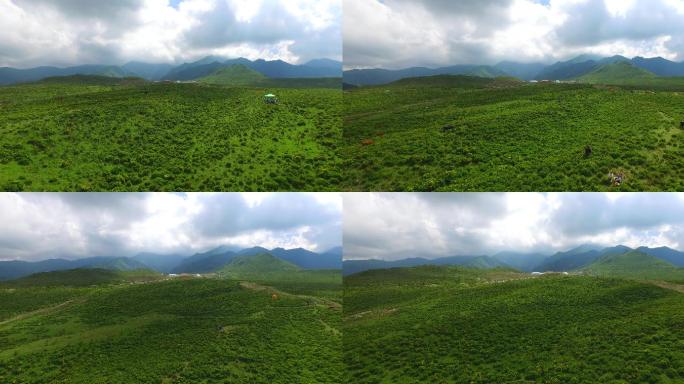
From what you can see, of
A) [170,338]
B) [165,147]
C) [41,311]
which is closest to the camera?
[170,338]

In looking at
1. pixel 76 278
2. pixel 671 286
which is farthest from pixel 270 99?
pixel 76 278

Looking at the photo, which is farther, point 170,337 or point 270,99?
point 270,99

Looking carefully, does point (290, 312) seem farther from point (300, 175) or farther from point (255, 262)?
point (255, 262)

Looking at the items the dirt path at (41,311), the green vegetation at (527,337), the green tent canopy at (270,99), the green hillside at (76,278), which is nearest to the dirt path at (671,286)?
the green vegetation at (527,337)

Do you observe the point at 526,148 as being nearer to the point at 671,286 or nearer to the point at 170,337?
the point at 671,286

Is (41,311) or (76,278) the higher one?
(41,311)

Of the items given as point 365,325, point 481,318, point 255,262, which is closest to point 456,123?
point 481,318

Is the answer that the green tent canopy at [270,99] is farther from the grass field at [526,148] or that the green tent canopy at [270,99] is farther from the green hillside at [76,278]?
the green hillside at [76,278]
